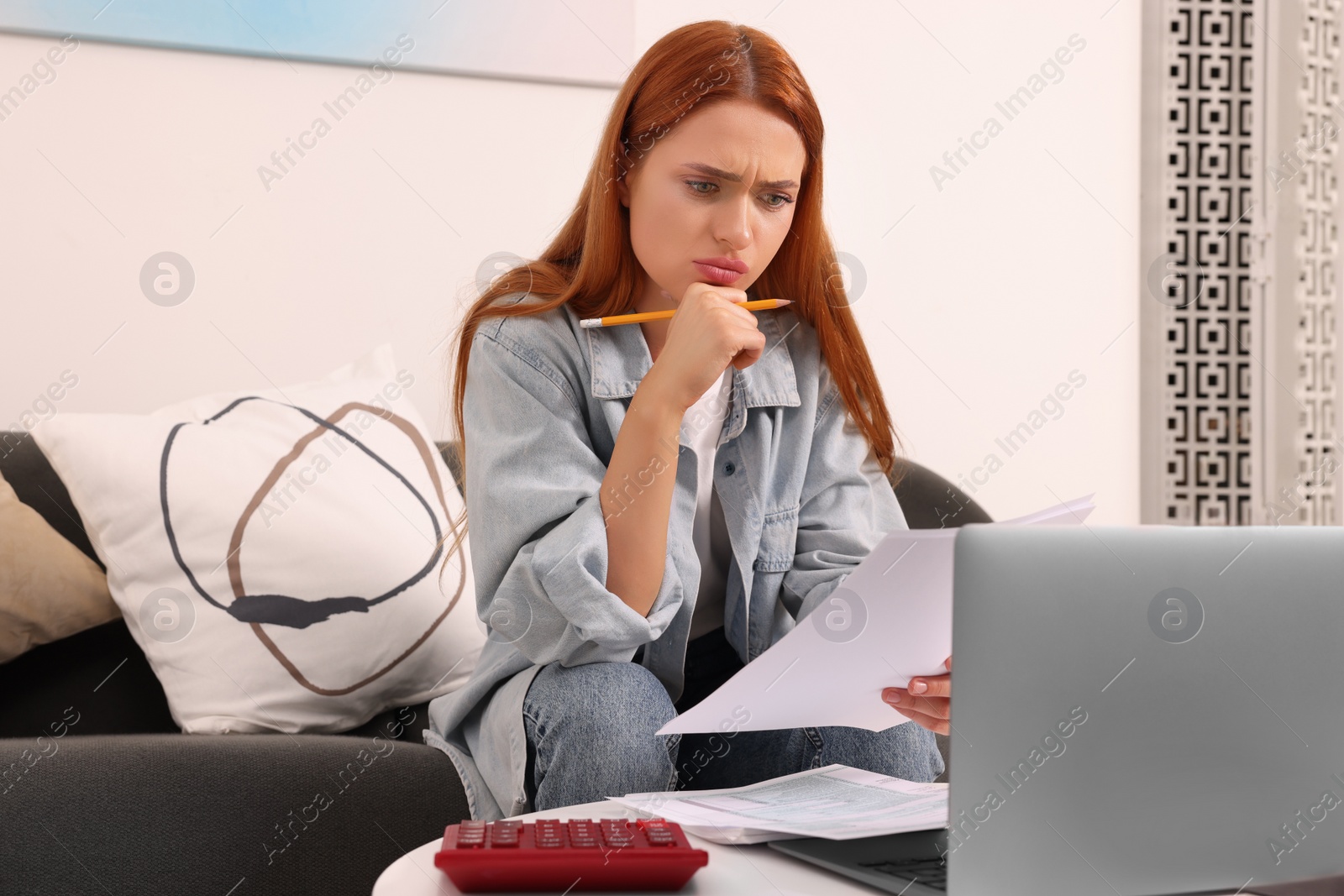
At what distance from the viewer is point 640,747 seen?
2.85ft

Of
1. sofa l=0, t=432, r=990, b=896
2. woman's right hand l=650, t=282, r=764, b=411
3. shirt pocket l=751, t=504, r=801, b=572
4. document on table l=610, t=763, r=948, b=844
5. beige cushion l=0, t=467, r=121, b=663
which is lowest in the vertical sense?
sofa l=0, t=432, r=990, b=896

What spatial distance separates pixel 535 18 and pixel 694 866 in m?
1.50

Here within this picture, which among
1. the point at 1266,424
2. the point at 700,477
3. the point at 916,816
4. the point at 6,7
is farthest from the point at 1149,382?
the point at 6,7

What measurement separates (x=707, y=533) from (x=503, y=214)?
2.66 feet

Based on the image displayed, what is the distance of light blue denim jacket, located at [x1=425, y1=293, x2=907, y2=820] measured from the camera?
37.0 inches

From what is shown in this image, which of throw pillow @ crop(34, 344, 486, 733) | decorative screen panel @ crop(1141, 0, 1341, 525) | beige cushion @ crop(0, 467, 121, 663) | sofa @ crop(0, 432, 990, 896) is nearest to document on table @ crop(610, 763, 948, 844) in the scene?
sofa @ crop(0, 432, 990, 896)

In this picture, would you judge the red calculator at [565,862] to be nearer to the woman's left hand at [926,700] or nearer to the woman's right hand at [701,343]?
the woman's left hand at [926,700]

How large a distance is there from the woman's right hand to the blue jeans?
243 mm


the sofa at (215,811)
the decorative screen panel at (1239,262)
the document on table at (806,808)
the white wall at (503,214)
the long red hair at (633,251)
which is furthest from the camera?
the decorative screen panel at (1239,262)

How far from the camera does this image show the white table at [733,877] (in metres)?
0.56

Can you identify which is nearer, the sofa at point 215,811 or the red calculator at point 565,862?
the red calculator at point 565,862

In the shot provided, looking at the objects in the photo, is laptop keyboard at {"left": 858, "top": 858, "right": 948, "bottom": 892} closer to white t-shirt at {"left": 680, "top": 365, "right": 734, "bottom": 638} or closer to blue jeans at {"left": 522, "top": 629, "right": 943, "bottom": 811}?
blue jeans at {"left": 522, "top": 629, "right": 943, "bottom": 811}

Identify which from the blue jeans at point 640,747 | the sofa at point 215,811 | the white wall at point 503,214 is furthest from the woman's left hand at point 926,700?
the white wall at point 503,214

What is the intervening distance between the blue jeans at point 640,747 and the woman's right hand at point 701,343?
0.24 m
